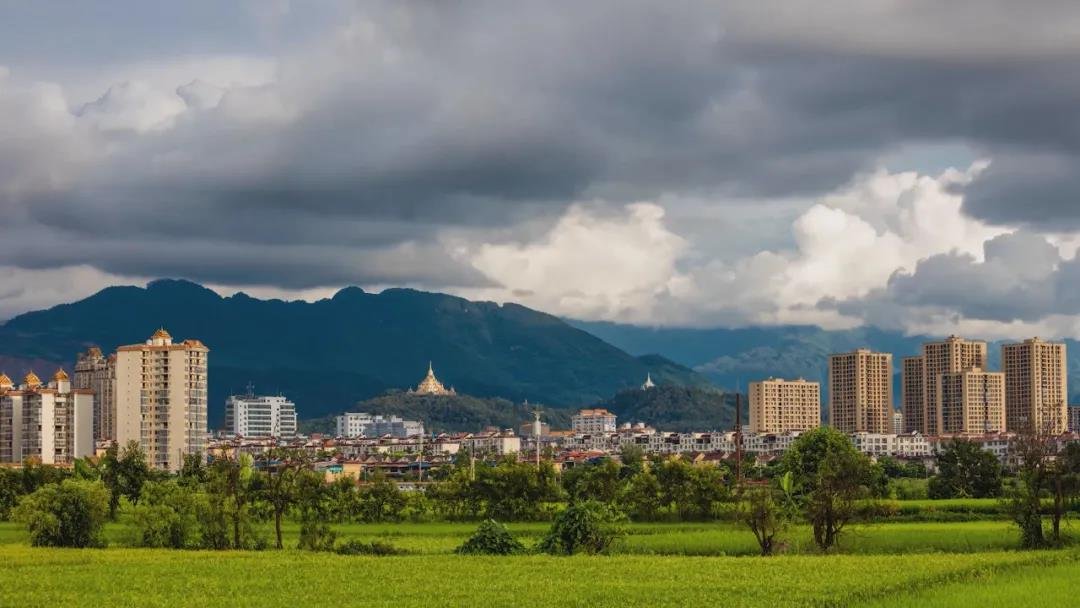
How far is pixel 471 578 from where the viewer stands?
134 ft

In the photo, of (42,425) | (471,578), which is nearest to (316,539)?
(471,578)

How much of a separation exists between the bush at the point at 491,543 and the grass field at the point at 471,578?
1.78m

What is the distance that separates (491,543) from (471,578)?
10468mm

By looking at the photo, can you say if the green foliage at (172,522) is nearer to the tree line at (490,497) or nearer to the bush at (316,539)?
the tree line at (490,497)

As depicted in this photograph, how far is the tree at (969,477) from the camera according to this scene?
313 ft

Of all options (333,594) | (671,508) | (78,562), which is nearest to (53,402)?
(671,508)

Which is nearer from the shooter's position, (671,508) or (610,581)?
(610,581)

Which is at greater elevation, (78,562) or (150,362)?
(150,362)

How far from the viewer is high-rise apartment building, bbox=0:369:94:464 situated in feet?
532

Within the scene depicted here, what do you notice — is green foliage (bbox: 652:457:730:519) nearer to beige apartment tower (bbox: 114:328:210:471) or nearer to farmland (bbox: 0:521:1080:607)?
farmland (bbox: 0:521:1080:607)

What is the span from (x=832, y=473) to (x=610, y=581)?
56.4ft

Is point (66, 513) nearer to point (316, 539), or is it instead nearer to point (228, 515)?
point (228, 515)

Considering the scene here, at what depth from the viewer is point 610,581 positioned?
4003 cm

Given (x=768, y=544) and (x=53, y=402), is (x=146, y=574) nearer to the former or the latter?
(x=768, y=544)
